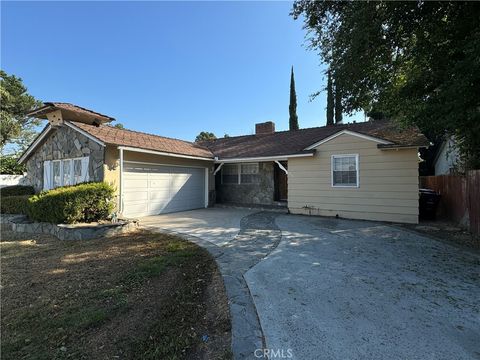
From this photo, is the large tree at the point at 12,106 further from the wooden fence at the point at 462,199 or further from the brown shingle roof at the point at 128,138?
the wooden fence at the point at 462,199

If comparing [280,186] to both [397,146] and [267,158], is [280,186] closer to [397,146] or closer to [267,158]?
[267,158]

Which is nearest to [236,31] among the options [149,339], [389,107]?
[389,107]

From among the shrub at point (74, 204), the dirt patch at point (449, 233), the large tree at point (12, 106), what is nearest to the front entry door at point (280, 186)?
the dirt patch at point (449, 233)

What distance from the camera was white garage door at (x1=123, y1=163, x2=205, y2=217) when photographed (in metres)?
10.3

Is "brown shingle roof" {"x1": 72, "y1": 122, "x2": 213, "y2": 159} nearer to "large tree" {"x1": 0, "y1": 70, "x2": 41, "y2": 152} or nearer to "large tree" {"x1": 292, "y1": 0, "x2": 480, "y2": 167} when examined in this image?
"large tree" {"x1": 292, "y1": 0, "x2": 480, "y2": 167}

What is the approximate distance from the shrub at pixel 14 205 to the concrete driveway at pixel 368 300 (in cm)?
954

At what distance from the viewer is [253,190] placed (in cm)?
1424

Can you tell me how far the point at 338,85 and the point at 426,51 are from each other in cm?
204

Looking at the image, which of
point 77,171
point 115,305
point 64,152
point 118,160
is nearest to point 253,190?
point 118,160

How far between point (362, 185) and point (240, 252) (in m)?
6.66

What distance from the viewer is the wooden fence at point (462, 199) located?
7.64m

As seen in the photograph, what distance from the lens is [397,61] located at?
7211 millimetres

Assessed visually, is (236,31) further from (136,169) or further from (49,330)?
(49,330)

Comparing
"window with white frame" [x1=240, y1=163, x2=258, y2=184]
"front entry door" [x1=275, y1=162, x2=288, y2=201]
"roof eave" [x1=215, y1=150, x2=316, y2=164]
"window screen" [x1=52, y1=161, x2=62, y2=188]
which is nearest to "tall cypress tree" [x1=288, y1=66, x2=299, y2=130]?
"window with white frame" [x1=240, y1=163, x2=258, y2=184]
